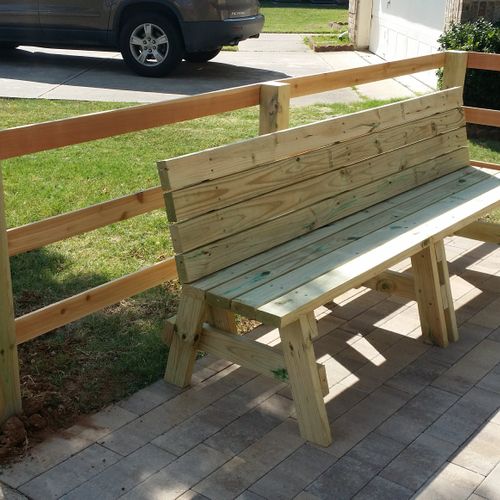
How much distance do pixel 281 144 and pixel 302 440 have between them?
4.29ft

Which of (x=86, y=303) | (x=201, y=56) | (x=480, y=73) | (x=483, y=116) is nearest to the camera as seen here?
(x=86, y=303)

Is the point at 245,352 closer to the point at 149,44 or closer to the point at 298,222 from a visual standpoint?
the point at 298,222

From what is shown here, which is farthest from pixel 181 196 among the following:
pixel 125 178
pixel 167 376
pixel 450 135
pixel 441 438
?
pixel 125 178

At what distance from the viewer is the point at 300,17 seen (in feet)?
73.0

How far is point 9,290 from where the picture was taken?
3422 mm

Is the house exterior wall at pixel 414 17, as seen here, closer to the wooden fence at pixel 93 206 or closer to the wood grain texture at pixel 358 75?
the wood grain texture at pixel 358 75

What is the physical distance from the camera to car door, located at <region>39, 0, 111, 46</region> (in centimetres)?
1241

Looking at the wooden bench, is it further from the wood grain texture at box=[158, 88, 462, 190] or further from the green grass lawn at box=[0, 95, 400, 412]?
the green grass lawn at box=[0, 95, 400, 412]

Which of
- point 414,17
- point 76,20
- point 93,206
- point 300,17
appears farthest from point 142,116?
point 300,17

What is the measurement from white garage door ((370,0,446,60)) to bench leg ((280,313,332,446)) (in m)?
8.68

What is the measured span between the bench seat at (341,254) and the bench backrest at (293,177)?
71 millimetres

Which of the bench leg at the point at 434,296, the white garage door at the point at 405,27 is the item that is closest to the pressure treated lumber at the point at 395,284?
the bench leg at the point at 434,296

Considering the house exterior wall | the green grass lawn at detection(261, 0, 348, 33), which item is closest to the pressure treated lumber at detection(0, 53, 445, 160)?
the house exterior wall

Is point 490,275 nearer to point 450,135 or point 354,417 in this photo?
point 450,135
